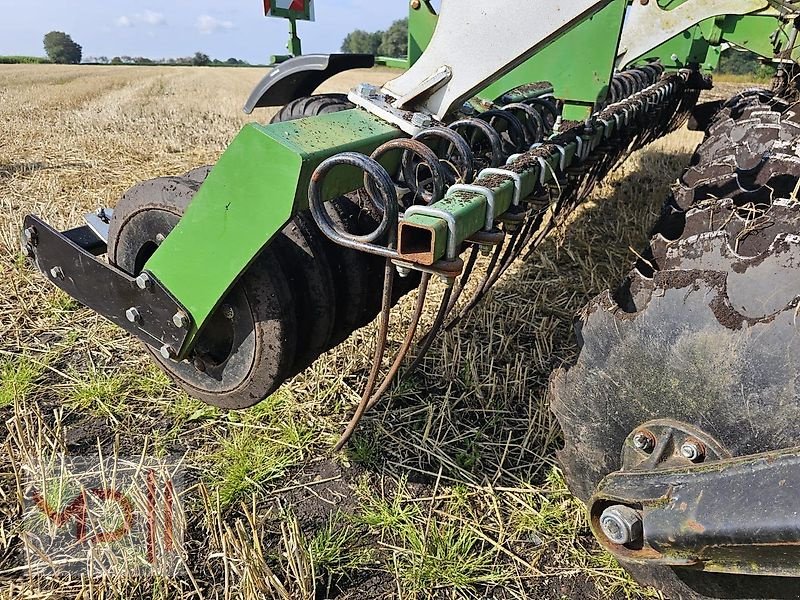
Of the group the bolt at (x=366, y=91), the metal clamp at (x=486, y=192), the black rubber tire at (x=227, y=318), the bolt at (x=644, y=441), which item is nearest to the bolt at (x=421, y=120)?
the bolt at (x=366, y=91)

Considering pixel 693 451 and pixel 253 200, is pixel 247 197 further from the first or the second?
pixel 693 451

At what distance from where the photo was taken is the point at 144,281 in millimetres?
1685

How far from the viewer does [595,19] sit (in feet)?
6.82

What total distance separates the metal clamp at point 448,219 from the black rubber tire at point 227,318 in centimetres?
53

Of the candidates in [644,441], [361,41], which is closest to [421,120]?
[644,441]

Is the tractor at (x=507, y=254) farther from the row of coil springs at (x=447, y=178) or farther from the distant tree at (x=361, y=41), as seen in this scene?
the distant tree at (x=361, y=41)

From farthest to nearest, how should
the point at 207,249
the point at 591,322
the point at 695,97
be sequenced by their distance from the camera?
1. the point at 695,97
2. the point at 207,249
3. the point at 591,322

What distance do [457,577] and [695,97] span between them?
4.60 meters

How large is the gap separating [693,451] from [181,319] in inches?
51.2

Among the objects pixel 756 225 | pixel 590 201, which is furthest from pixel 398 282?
pixel 590 201

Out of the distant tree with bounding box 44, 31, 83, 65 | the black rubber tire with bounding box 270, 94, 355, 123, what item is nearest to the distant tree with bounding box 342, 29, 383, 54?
the distant tree with bounding box 44, 31, 83, 65

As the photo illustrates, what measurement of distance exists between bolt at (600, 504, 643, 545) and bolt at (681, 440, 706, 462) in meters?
0.16

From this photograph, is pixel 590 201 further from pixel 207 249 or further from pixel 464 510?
pixel 207 249

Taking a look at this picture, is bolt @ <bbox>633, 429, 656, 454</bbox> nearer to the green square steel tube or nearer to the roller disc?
the roller disc
